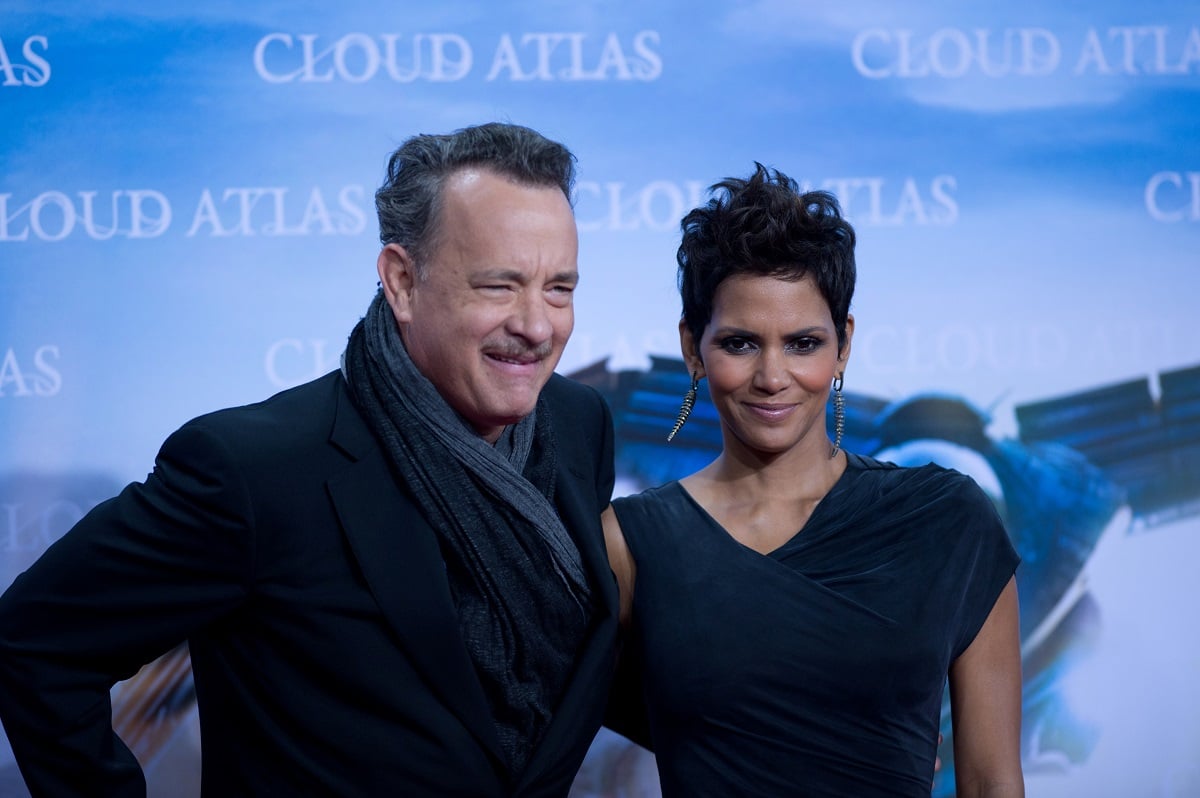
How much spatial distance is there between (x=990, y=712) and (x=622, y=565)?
591 mm

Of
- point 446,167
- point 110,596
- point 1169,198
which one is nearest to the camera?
point 110,596

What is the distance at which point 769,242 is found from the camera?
1900mm

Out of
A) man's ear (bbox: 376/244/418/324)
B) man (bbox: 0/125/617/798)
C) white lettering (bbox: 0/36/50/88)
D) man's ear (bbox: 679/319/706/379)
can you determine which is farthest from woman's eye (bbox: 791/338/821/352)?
white lettering (bbox: 0/36/50/88)

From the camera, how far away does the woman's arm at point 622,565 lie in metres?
2.00

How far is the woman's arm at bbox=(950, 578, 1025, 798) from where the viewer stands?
1.87m

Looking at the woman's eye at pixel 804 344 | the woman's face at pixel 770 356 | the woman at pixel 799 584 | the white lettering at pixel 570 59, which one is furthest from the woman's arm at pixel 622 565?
the white lettering at pixel 570 59

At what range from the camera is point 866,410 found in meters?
2.87

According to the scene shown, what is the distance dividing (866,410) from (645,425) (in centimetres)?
50

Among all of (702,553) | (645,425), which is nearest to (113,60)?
(645,425)

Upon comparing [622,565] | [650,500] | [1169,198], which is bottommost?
[622,565]

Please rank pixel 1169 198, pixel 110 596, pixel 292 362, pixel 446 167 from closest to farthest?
pixel 110 596 → pixel 446 167 → pixel 292 362 → pixel 1169 198

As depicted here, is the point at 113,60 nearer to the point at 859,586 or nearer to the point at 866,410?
the point at 866,410

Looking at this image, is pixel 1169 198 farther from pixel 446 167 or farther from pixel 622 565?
pixel 446 167

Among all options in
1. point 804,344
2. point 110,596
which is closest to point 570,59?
point 804,344
